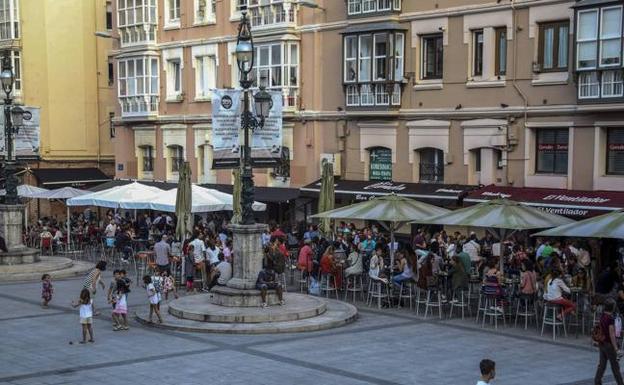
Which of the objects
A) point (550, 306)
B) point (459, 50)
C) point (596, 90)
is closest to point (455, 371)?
point (550, 306)

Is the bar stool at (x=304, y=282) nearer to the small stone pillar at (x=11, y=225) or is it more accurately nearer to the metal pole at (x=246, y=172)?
the metal pole at (x=246, y=172)

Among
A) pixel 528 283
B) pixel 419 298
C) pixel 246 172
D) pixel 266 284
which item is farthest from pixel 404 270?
pixel 246 172

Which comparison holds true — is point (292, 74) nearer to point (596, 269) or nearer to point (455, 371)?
point (596, 269)

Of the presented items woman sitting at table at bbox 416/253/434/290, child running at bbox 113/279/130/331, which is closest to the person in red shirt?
woman sitting at table at bbox 416/253/434/290

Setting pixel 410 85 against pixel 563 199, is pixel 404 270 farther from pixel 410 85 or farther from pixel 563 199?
pixel 410 85

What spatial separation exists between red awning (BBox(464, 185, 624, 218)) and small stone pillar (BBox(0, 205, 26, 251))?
49.9ft

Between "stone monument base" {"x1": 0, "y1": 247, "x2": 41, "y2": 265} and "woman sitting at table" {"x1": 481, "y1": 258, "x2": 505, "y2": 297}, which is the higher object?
"woman sitting at table" {"x1": 481, "y1": 258, "x2": 505, "y2": 297}

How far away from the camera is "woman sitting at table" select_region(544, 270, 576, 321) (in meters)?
19.0

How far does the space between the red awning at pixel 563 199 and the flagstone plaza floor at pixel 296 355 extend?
7.46 metres

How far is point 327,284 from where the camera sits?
24.8 metres

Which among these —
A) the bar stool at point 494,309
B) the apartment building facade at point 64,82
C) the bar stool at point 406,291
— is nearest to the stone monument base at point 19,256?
the bar stool at point 406,291

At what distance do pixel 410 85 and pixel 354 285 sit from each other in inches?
449

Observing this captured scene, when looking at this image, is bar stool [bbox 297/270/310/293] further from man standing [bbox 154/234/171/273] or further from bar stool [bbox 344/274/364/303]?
man standing [bbox 154/234/171/273]

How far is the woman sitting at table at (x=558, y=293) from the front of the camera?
1905 centimetres
